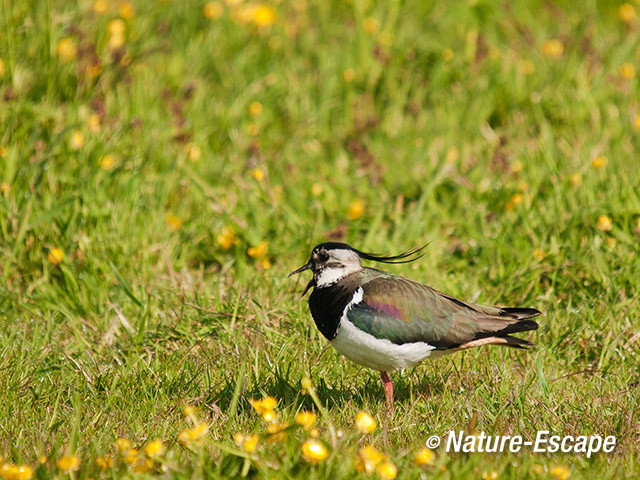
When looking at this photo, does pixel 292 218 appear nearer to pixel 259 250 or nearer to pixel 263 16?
pixel 259 250

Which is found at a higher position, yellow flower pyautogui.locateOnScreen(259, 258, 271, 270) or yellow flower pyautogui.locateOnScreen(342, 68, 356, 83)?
yellow flower pyautogui.locateOnScreen(342, 68, 356, 83)

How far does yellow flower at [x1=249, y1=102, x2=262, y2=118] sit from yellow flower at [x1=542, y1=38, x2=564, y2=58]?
2.64m

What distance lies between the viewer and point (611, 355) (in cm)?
442

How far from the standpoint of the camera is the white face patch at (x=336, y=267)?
14.0ft

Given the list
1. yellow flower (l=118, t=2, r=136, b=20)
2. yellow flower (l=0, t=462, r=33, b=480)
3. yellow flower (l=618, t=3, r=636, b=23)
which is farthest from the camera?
yellow flower (l=618, t=3, r=636, b=23)

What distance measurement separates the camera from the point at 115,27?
6.64 metres

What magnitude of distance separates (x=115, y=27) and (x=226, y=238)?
230 centimetres

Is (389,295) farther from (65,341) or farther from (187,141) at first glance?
(187,141)

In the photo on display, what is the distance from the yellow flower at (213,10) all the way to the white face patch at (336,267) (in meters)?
3.83

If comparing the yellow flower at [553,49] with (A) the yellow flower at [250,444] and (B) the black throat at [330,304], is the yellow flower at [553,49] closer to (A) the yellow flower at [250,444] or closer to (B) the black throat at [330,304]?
(B) the black throat at [330,304]

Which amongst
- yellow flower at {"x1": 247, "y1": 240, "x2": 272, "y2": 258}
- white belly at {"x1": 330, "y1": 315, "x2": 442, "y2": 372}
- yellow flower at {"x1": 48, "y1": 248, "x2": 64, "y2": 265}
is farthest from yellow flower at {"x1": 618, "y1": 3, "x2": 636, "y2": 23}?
yellow flower at {"x1": 48, "y1": 248, "x2": 64, "y2": 265}

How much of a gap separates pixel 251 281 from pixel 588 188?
91.0 inches

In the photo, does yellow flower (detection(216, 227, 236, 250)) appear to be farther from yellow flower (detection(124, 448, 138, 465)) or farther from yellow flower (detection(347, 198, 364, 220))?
yellow flower (detection(124, 448, 138, 465))

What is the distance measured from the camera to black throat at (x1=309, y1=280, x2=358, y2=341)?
13.1ft
